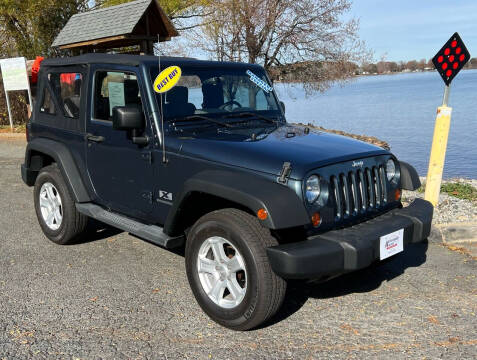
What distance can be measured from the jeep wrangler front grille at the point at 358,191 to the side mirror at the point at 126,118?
64.0 inches

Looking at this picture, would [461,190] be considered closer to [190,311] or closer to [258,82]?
[258,82]

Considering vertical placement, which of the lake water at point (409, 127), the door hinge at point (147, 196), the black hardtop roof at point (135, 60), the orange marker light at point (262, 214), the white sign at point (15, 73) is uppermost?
the white sign at point (15, 73)

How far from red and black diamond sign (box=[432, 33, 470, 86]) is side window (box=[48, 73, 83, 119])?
422 cm

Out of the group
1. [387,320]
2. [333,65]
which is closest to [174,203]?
[387,320]

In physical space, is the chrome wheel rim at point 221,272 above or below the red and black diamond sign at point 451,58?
below

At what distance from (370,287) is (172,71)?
2.49 metres

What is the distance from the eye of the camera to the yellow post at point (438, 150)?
5.95 m

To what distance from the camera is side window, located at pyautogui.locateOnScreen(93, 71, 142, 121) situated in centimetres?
430

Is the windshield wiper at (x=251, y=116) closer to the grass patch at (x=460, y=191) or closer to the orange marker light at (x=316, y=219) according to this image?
the orange marker light at (x=316, y=219)

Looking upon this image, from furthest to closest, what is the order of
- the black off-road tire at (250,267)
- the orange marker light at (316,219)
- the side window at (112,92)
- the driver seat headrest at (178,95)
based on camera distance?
1. the side window at (112,92)
2. the driver seat headrest at (178,95)
3. the orange marker light at (316,219)
4. the black off-road tire at (250,267)

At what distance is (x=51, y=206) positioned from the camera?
17.9 ft

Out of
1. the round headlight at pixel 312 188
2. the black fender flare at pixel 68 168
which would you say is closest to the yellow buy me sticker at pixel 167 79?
the round headlight at pixel 312 188

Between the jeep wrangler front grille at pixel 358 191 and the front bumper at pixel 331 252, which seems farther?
the jeep wrangler front grille at pixel 358 191

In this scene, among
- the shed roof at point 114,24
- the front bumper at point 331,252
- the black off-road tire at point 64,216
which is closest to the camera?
the front bumper at point 331,252
